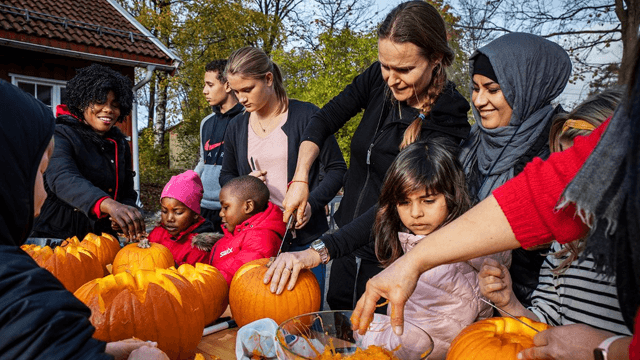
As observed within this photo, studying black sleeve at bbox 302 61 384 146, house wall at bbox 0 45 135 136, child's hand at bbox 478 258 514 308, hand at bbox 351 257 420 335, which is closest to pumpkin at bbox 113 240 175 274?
black sleeve at bbox 302 61 384 146

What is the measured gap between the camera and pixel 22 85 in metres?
9.22

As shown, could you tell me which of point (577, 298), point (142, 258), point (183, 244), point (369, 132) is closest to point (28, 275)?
point (142, 258)

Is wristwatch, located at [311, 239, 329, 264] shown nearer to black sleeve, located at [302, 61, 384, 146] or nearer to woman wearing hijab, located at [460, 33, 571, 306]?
woman wearing hijab, located at [460, 33, 571, 306]

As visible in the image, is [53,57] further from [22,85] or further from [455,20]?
[455,20]

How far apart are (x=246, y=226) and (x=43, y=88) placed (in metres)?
9.20

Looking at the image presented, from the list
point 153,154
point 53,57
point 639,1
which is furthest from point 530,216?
point 153,154

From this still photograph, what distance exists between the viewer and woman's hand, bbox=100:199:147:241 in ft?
7.41

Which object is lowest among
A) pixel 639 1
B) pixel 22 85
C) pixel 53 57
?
pixel 22 85

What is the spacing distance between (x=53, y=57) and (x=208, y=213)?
27.1ft

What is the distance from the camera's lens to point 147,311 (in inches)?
55.8

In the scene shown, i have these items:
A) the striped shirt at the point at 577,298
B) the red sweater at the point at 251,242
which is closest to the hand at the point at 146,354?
the red sweater at the point at 251,242

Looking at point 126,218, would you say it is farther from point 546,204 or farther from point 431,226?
point 546,204

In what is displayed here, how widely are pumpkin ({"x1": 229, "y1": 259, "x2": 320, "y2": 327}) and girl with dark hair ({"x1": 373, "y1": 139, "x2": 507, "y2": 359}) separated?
0.35m

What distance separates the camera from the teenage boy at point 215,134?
337cm
